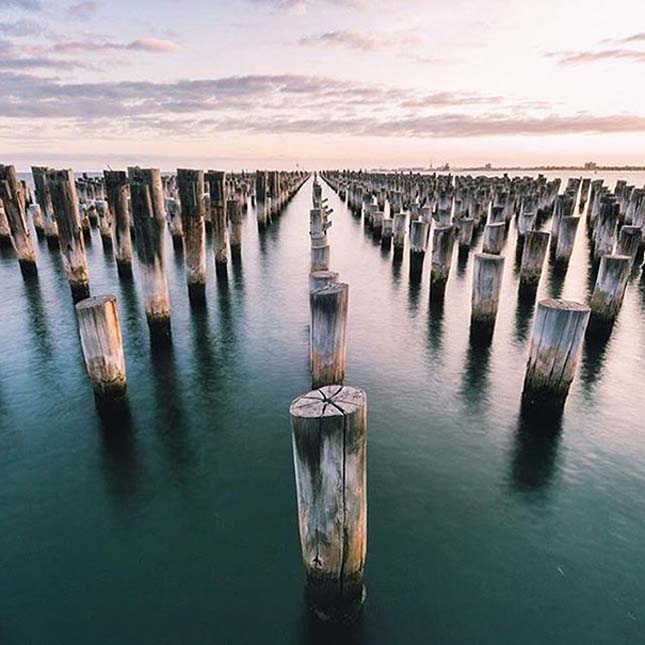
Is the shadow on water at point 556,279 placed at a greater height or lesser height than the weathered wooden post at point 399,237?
lesser

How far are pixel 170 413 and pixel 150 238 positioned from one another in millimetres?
3727

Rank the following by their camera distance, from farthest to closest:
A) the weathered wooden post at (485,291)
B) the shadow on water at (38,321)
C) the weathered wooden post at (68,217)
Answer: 1. the weathered wooden post at (68,217)
2. the shadow on water at (38,321)
3. the weathered wooden post at (485,291)

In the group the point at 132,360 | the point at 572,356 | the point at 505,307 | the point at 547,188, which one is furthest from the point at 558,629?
the point at 547,188

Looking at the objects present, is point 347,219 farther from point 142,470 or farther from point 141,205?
point 142,470

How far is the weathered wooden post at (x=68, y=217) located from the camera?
11289mm

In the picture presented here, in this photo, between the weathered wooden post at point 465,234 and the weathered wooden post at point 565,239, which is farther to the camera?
the weathered wooden post at point 465,234

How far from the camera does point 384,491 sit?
19.7ft

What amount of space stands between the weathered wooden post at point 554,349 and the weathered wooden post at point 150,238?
743 cm

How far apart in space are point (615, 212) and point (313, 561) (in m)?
16.1

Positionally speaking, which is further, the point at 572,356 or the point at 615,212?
the point at 615,212

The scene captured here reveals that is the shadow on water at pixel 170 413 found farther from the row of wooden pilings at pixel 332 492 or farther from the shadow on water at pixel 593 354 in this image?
the shadow on water at pixel 593 354

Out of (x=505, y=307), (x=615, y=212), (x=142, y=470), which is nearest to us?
(x=142, y=470)

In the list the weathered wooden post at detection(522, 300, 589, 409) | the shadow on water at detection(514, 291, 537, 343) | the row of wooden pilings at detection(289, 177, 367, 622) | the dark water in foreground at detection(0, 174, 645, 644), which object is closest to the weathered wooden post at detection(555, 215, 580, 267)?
the shadow on water at detection(514, 291, 537, 343)

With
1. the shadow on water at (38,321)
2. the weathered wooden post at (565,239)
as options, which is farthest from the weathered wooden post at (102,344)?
the weathered wooden post at (565,239)
